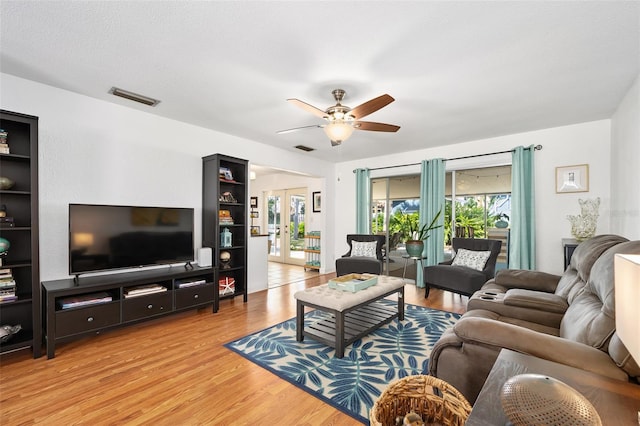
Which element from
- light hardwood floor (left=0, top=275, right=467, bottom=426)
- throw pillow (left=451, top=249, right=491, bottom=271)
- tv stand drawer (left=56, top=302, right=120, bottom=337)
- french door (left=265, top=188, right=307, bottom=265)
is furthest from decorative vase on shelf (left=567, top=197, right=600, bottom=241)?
tv stand drawer (left=56, top=302, right=120, bottom=337)

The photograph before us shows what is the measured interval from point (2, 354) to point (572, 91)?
19.0 ft

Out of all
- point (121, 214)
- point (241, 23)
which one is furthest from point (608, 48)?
point (121, 214)

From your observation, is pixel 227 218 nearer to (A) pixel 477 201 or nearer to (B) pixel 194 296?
(B) pixel 194 296

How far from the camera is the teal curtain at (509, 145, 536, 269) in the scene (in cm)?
426

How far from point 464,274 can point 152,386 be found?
348cm

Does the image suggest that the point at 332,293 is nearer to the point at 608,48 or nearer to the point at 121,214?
the point at 121,214

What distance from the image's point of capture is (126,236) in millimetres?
3160

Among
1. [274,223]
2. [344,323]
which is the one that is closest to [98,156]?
[344,323]

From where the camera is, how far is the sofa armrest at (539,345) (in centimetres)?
121

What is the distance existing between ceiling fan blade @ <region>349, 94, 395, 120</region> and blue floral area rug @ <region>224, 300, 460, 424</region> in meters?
2.14

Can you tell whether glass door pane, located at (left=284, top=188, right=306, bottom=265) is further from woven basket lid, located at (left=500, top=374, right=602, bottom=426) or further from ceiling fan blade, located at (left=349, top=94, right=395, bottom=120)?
woven basket lid, located at (left=500, top=374, right=602, bottom=426)

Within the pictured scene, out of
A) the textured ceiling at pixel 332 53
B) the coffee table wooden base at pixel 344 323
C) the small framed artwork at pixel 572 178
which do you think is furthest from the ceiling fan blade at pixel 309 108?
the small framed artwork at pixel 572 178

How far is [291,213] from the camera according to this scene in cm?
763

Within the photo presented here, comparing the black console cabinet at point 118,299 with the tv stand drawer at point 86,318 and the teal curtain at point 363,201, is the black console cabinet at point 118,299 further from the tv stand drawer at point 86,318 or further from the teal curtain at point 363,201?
the teal curtain at point 363,201
